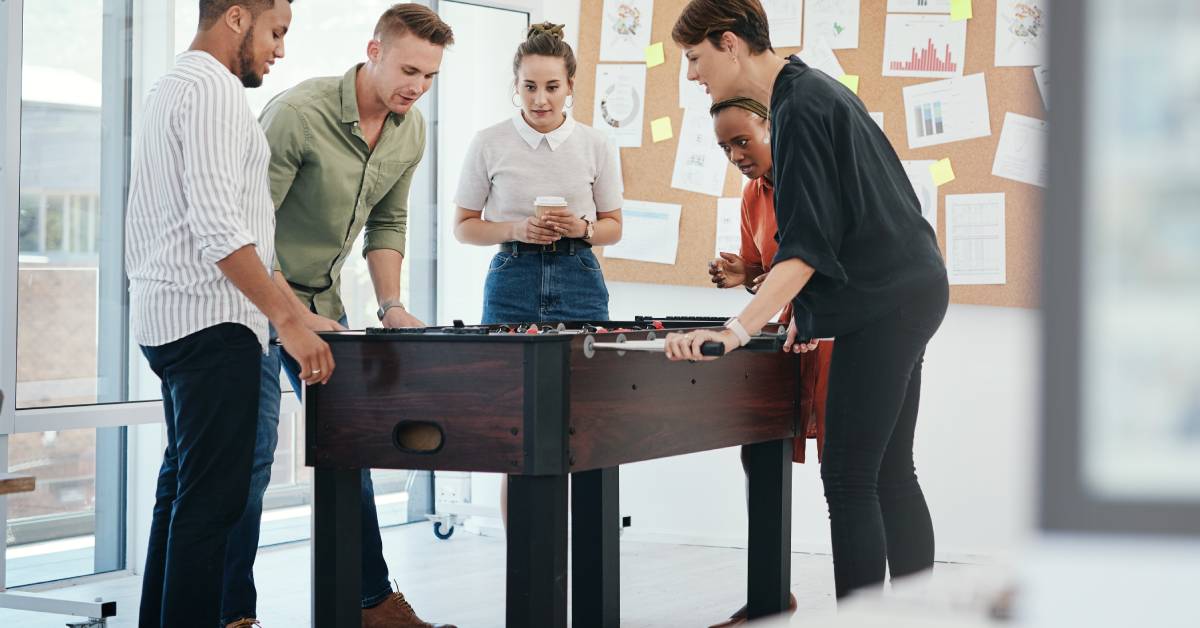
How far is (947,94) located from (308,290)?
7.45ft

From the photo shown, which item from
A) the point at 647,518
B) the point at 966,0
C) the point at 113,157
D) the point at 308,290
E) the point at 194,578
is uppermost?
the point at 966,0

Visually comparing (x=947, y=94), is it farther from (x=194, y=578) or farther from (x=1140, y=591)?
(x=1140, y=591)

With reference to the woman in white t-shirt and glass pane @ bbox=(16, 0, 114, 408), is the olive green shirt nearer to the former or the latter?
the woman in white t-shirt

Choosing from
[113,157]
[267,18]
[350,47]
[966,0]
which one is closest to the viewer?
[267,18]

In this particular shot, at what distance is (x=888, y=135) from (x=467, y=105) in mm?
1645

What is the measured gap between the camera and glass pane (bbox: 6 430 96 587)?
3.53 metres

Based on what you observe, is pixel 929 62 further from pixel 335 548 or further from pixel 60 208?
pixel 60 208

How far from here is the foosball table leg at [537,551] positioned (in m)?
2.05

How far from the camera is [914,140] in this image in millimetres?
3922

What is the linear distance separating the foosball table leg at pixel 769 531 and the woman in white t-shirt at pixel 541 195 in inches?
30.3

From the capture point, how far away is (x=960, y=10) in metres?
3.85

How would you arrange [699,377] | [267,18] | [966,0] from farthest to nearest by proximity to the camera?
[966,0]
[699,377]
[267,18]

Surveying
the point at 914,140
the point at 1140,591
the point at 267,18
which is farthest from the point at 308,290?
the point at 1140,591

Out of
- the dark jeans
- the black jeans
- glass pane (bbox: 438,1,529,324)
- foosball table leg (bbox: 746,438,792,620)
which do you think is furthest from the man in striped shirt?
glass pane (bbox: 438,1,529,324)
